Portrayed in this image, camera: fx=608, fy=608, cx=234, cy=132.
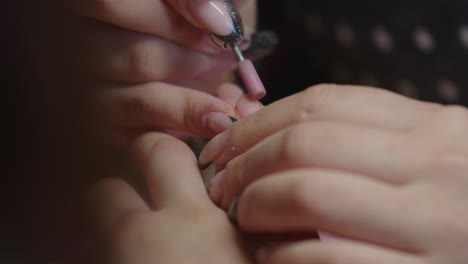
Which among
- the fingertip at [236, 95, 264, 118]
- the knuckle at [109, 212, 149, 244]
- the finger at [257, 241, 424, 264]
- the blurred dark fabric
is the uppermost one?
the finger at [257, 241, 424, 264]

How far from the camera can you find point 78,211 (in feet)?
0.84

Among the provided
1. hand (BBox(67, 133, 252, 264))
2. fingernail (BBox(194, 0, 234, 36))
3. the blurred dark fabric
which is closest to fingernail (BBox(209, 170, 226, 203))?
hand (BBox(67, 133, 252, 264))

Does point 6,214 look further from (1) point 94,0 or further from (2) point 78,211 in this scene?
(1) point 94,0

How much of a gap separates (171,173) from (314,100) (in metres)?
0.10

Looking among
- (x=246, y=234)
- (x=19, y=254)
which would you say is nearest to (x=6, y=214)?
(x=19, y=254)

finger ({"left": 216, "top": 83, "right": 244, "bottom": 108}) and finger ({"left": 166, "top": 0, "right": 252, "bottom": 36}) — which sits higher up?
finger ({"left": 166, "top": 0, "right": 252, "bottom": 36})

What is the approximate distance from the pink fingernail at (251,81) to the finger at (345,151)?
12 centimetres

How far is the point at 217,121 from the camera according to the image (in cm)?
38

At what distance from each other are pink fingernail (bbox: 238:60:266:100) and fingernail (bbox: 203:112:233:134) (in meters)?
0.03

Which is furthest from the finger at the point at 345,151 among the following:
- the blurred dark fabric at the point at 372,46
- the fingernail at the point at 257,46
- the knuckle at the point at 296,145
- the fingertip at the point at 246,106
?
the blurred dark fabric at the point at 372,46

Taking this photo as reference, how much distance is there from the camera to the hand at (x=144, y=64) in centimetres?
39

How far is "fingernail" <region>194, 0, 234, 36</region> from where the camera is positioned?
1.26 ft

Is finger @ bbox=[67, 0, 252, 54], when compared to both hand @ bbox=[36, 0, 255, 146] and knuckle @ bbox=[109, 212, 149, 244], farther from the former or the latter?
knuckle @ bbox=[109, 212, 149, 244]

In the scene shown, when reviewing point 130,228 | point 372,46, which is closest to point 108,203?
point 130,228
